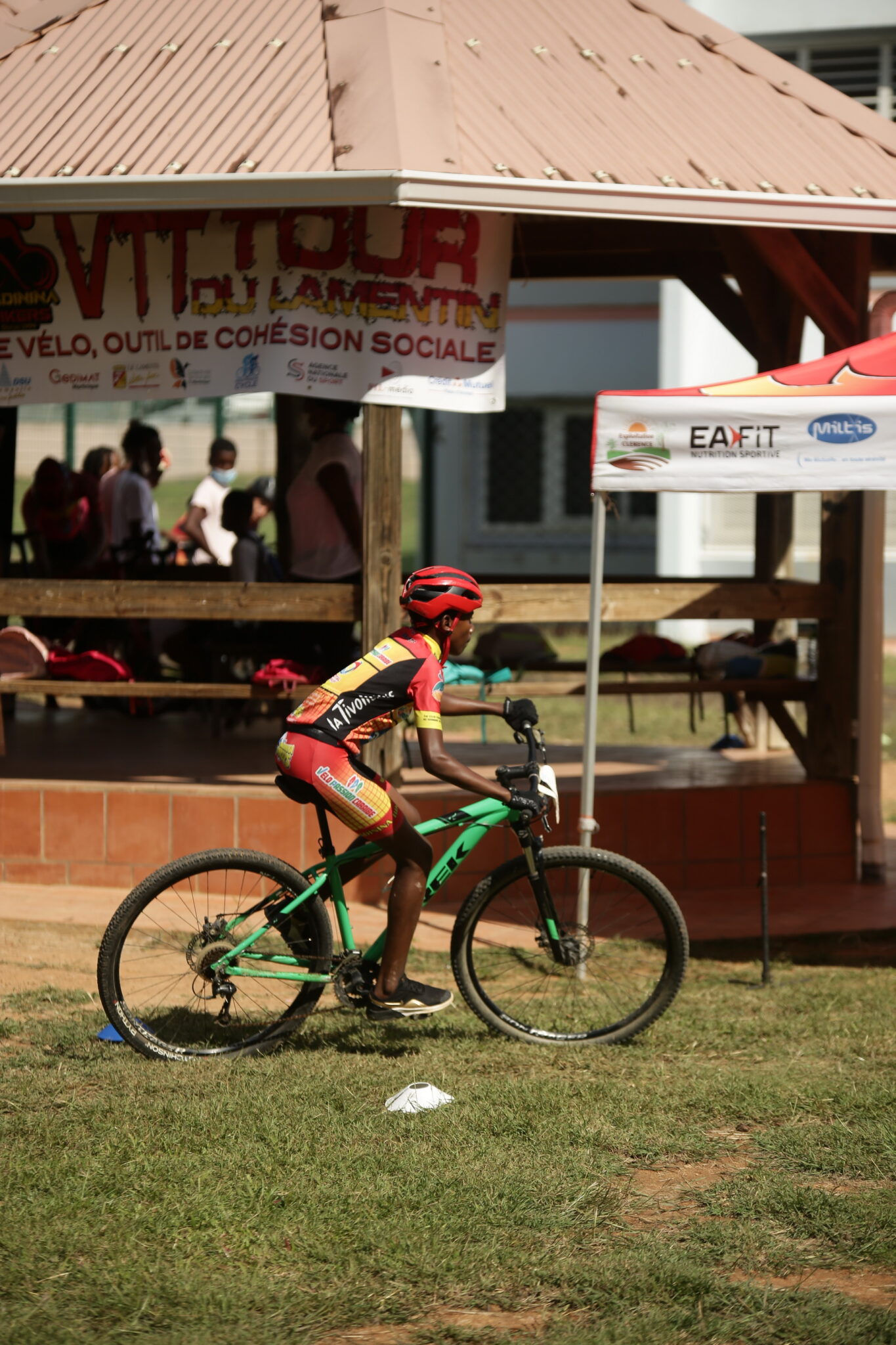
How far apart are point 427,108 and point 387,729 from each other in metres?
3.29

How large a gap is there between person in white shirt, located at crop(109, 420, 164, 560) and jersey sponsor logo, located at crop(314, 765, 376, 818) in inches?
231

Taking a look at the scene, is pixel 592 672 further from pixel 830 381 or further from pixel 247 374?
pixel 247 374

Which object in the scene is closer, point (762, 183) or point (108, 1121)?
point (108, 1121)

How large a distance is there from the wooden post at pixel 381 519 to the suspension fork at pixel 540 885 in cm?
206

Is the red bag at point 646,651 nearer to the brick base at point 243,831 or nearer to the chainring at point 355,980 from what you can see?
the brick base at point 243,831

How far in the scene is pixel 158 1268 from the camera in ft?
11.4

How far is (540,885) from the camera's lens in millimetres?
5219

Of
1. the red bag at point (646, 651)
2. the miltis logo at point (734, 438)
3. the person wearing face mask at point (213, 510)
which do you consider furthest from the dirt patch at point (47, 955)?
the person wearing face mask at point (213, 510)

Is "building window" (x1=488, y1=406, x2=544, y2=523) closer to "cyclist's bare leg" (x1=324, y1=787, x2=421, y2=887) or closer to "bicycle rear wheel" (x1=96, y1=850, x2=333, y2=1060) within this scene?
"cyclist's bare leg" (x1=324, y1=787, x2=421, y2=887)

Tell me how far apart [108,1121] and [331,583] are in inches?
151

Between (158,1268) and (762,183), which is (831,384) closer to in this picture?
(762,183)

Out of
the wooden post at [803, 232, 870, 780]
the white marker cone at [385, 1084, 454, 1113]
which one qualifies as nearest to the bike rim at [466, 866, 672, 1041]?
the white marker cone at [385, 1084, 454, 1113]

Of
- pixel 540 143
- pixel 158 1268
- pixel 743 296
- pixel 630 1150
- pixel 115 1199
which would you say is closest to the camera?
pixel 158 1268

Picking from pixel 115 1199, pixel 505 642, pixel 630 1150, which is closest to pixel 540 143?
pixel 505 642
